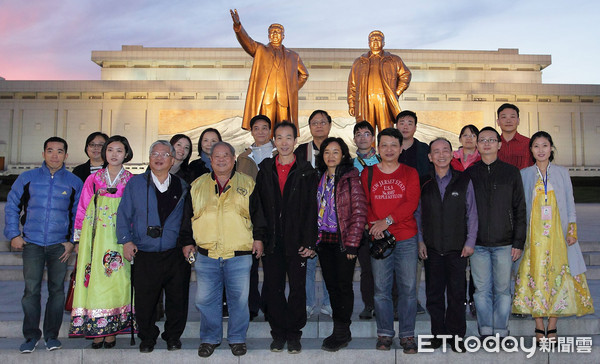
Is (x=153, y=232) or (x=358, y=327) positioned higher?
(x=153, y=232)

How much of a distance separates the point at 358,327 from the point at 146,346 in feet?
5.72

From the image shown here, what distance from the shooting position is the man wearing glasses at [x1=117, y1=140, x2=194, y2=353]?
342cm

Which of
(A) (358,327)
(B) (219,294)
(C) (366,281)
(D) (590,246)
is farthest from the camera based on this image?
(D) (590,246)

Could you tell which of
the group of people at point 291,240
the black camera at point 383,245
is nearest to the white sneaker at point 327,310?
the group of people at point 291,240

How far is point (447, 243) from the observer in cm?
345

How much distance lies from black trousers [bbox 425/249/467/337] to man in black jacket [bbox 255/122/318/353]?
38.6 inches

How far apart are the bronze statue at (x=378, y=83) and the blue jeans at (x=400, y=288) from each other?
390cm

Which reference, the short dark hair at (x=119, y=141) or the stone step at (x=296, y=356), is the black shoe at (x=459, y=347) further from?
the short dark hair at (x=119, y=141)

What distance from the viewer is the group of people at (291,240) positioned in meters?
3.41

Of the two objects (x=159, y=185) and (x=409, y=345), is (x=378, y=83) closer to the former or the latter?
(x=159, y=185)

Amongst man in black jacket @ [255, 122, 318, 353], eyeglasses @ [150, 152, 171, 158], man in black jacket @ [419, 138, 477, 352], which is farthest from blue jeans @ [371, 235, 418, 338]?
eyeglasses @ [150, 152, 171, 158]

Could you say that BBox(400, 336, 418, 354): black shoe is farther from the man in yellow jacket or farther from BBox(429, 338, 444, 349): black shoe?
the man in yellow jacket

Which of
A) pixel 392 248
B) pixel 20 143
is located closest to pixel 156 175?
pixel 392 248

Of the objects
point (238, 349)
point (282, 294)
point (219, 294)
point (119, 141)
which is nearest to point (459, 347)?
point (282, 294)
